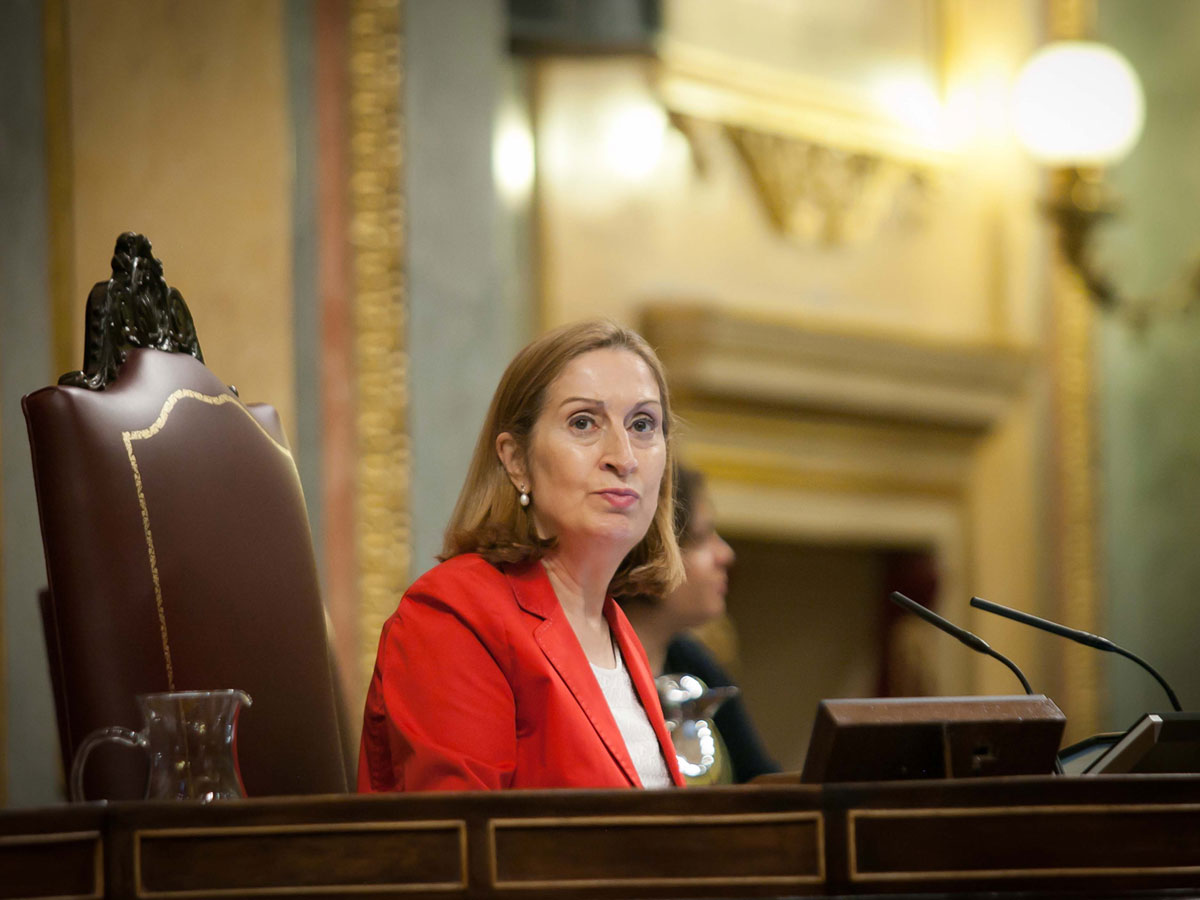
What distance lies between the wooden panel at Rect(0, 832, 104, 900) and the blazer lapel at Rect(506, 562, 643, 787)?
0.65 meters

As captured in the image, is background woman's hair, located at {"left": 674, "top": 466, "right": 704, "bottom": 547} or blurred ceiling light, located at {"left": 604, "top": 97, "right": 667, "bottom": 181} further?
blurred ceiling light, located at {"left": 604, "top": 97, "right": 667, "bottom": 181}

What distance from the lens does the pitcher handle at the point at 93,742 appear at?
5.38ft

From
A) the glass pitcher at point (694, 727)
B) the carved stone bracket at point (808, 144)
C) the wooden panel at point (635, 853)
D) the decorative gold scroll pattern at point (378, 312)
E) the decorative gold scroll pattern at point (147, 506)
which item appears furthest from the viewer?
the carved stone bracket at point (808, 144)

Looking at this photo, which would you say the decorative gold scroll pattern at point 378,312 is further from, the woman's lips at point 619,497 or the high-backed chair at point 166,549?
the woman's lips at point 619,497

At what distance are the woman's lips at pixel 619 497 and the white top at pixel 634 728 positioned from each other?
0.21 meters

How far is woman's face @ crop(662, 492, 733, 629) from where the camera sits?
340 centimetres

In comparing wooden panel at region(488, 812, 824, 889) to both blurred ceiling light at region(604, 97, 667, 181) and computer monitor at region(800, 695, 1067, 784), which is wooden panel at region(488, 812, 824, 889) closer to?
computer monitor at region(800, 695, 1067, 784)

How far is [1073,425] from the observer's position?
656 centimetres

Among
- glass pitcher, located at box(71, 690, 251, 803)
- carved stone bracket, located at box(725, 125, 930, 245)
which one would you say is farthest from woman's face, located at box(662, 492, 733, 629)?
carved stone bracket, located at box(725, 125, 930, 245)

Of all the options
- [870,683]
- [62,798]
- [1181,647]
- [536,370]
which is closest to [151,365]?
[536,370]

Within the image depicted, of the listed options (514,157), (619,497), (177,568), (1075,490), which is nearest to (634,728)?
(619,497)

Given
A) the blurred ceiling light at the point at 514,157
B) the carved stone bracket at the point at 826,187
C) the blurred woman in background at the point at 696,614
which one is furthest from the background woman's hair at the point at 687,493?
the carved stone bracket at the point at 826,187

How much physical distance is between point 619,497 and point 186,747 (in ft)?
2.12

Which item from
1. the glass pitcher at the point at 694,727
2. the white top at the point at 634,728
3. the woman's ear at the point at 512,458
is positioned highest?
the woman's ear at the point at 512,458
